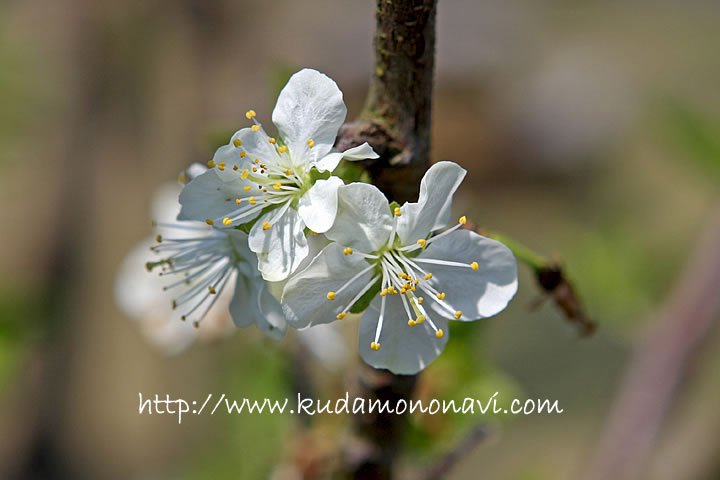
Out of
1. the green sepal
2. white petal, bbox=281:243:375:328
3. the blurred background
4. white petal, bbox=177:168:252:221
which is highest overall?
white petal, bbox=177:168:252:221

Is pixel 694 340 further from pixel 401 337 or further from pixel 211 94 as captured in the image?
pixel 211 94

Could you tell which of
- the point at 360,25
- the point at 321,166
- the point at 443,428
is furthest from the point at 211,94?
the point at 321,166

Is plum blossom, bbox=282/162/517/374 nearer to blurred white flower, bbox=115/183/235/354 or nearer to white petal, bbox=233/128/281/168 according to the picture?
white petal, bbox=233/128/281/168

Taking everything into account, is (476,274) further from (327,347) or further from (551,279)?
(327,347)

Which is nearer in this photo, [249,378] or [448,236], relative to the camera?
[448,236]

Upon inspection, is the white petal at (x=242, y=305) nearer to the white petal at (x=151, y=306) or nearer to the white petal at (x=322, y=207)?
the white petal at (x=322, y=207)

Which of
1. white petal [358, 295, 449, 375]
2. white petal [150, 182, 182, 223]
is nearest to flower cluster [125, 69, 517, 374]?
white petal [358, 295, 449, 375]

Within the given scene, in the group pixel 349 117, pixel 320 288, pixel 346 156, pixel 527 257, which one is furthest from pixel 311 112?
pixel 349 117
